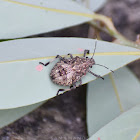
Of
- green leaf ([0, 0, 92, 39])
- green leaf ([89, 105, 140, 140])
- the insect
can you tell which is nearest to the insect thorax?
the insect

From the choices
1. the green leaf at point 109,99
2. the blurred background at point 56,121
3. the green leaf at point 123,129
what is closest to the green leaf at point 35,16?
the blurred background at point 56,121

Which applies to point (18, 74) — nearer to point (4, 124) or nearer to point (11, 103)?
point (11, 103)

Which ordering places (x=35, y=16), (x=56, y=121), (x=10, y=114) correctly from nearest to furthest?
(x=10, y=114) < (x=35, y=16) < (x=56, y=121)

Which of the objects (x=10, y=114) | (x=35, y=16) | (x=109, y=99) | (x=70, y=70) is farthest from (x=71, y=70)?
(x=10, y=114)

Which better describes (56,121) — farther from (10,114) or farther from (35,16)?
(35,16)

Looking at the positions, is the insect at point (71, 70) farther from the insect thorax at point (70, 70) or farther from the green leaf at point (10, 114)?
the green leaf at point (10, 114)

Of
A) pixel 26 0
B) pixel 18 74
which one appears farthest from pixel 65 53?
pixel 26 0
